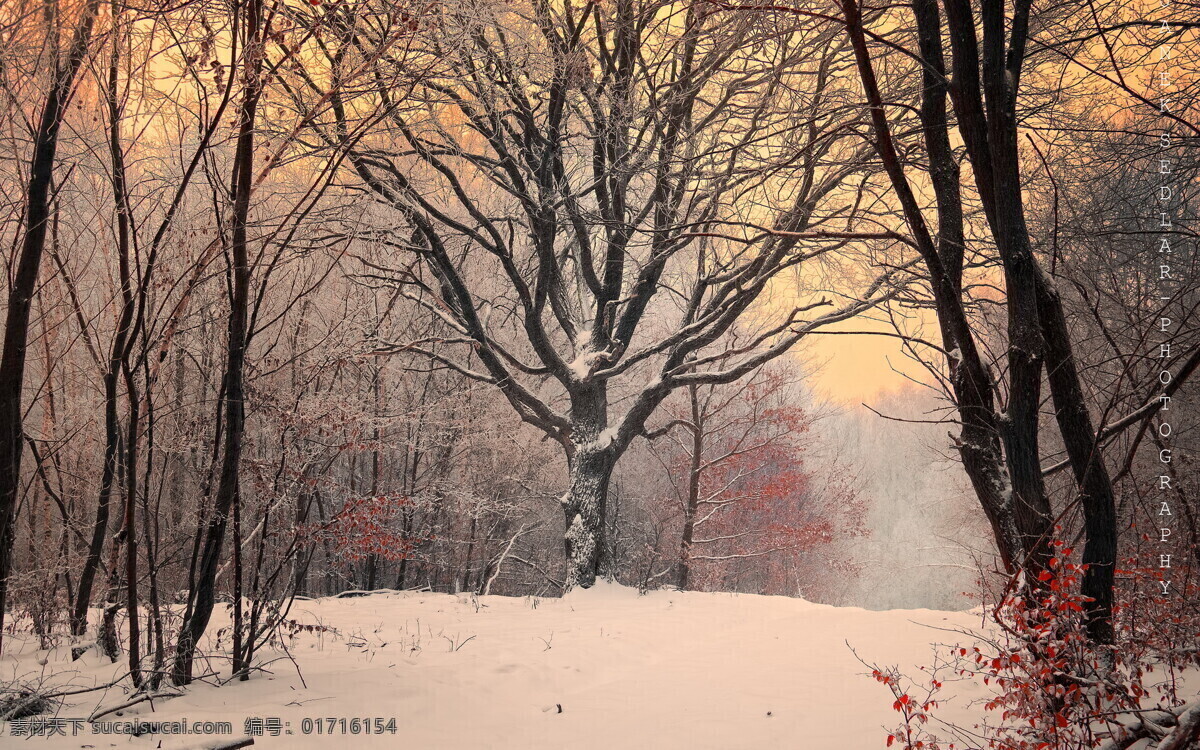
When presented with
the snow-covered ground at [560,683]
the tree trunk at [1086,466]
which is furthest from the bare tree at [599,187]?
the tree trunk at [1086,466]

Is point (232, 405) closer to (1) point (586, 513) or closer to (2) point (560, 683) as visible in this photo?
(2) point (560, 683)

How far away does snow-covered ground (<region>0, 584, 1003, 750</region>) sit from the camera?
3500 millimetres

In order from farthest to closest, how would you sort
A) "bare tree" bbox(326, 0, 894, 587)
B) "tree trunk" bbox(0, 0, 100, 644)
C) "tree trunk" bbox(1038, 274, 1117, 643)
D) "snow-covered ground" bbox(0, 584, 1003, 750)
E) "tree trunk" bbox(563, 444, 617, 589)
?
"tree trunk" bbox(563, 444, 617, 589) < "bare tree" bbox(326, 0, 894, 587) < "snow-covered ground" bbox(0, 584, 1003, 750) < "tree trunk" bbox(1038, 274, 1117, 643) < "tree trunk" bbox(0, 0, 100, 644)

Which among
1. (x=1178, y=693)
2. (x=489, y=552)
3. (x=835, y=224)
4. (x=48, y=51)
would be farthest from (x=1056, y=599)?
(x=489, y=552)

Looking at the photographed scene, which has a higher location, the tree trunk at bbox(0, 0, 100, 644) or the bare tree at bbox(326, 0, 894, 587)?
the bare tree at bbox(326, 0, 894, 587)

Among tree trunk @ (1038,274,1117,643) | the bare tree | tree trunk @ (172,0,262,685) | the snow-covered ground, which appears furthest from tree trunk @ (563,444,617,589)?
tree trunk @ (1038,274,1117,643)

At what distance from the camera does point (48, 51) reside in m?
3.34

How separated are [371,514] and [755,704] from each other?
2730mm

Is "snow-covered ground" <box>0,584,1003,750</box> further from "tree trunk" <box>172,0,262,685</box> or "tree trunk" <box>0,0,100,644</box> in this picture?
"tree trunk" <box>0,0,100,644</box>

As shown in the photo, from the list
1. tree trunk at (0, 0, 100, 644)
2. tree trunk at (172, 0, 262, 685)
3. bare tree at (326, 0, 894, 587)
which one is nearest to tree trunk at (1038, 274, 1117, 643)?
bare tree at (326, 0, 894, 587)

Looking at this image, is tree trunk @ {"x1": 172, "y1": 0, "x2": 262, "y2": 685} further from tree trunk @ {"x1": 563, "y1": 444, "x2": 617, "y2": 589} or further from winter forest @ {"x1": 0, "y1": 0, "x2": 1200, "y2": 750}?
tree trunk @ {"x1": 563, "y1": 444, "x2": 617, "y2": 589}

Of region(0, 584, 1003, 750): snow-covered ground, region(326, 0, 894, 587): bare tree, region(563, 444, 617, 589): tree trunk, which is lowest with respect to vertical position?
region(0, 584, 1003, 750): snow-covered ground

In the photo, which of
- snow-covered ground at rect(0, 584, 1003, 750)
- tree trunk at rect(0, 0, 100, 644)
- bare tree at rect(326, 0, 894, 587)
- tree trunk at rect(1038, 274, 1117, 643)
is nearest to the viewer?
tree trunk at rect(0, 0, 100, 644)

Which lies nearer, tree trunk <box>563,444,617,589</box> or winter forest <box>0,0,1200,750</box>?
winter forest <box>0,0,1200,750</box>
